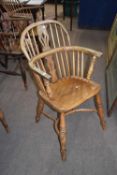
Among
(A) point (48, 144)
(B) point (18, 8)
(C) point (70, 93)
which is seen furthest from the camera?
(B) point (18, 8)

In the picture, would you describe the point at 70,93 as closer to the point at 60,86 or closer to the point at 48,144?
the point at 60,86

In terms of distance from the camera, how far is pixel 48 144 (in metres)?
1.61

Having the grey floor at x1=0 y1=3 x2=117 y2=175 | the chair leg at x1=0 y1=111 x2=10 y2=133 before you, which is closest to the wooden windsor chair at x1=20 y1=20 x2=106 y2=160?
the grey floor at x1=0 y1=3 x2=117 y2=175

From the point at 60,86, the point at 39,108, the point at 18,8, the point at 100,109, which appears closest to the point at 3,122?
the point at 39,108

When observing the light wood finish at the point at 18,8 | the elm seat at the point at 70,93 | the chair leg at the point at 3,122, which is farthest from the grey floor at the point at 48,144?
the light wood finish at the point at 18,8

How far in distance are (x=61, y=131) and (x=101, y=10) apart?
2.87m

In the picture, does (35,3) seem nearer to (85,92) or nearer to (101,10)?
(101,10)

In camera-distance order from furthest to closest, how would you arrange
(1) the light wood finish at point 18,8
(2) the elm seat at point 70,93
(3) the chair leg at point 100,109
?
(1) the light wood finish at point 18,8 < (3) the chair leg at point 100,109 < (2) the elm seat at point 70,93

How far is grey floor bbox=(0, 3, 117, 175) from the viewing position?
1439 mm

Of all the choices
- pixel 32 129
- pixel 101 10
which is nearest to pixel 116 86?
pixel 32 129

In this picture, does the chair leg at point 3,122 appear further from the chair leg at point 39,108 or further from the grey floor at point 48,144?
the chair leg at point 39,108

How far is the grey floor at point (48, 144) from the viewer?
144 centimetres

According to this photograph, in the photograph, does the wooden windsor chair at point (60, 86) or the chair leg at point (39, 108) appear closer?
the wooden windsor chair at point (60, 86)

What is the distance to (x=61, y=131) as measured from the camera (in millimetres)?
1364
